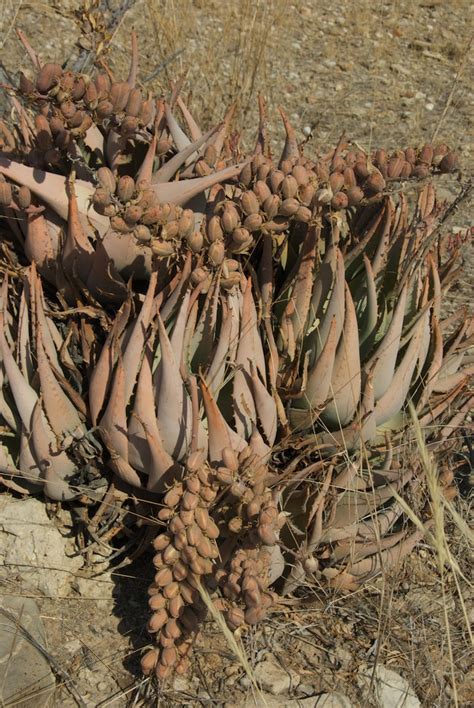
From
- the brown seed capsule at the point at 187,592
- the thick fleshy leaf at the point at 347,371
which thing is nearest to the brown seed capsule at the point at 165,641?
the brown seed capsule at the point at 187,592

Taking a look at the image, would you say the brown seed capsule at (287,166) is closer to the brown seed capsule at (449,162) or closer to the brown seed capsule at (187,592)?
the brown seed capsule at (449,162)

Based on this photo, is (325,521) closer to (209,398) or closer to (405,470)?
(405,470)

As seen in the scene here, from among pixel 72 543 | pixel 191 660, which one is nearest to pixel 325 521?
pixel 191 660

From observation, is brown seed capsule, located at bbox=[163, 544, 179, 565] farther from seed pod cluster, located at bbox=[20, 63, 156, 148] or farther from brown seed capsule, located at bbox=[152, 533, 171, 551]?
seed pod cluster, located at bbox=[20, 63, 156, 148]

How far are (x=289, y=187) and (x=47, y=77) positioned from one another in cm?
70

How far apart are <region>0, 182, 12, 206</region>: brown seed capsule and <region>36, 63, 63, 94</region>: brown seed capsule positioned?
324 mm

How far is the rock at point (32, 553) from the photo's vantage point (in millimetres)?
2387

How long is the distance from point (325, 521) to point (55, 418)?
2.84 feet

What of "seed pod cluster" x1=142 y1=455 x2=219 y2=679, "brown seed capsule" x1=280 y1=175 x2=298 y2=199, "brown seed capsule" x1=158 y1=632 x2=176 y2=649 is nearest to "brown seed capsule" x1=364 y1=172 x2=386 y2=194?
"brown seed capsule" x1=280 y1=175 x2=298 y2=199

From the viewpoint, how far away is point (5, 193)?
2.25 metres

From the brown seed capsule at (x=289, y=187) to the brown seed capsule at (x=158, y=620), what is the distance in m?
1.16

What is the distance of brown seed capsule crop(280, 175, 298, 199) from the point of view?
2.09 meters

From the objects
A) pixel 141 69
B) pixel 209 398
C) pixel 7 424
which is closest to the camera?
pixel 209 398

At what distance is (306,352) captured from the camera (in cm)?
242
